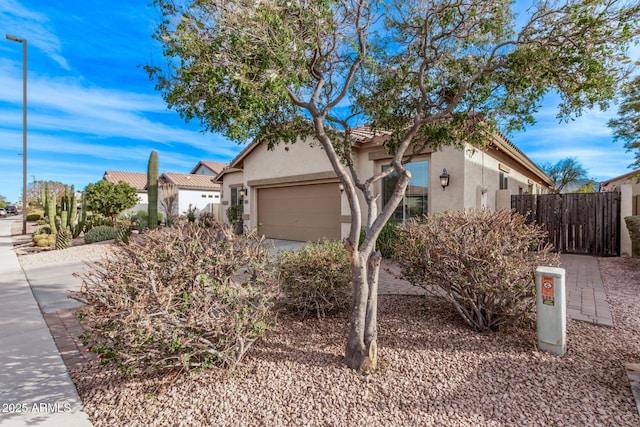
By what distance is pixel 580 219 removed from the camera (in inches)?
413

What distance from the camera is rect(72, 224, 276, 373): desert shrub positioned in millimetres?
2545

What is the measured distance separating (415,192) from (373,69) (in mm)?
6280

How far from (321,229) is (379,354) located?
362 inches

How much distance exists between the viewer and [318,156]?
40.0ft

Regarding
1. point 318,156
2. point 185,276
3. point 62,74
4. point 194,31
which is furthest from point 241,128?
point 62,74

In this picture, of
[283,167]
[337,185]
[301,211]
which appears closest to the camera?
[337,185]

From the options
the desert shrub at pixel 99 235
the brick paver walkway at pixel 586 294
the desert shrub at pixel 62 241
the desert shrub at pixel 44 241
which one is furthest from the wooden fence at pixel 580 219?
the desert shrub at pixel 44 241

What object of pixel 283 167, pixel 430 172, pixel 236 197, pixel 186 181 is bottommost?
pixel 236 197

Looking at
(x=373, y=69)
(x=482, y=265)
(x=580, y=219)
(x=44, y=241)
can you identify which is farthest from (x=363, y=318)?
(x=44, y=241)

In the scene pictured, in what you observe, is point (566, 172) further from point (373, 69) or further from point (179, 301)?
point (179, 301)

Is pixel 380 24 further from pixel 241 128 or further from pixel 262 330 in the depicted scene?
pixel 262 330

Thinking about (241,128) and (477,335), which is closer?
(241,128)

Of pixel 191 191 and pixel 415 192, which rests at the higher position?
pixel 191 191

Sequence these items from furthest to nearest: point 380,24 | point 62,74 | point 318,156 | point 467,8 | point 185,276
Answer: point 318,156
point 62,74
point 380,24
point 467,8
point 185,276
